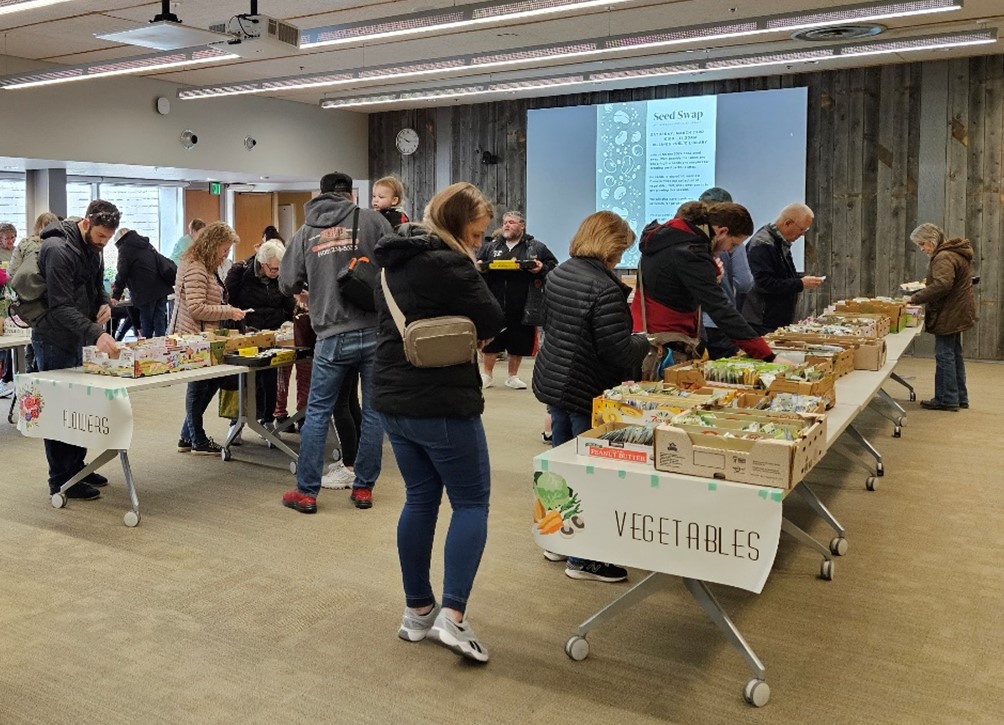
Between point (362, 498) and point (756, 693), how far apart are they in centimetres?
254

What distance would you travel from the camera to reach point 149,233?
576 inches

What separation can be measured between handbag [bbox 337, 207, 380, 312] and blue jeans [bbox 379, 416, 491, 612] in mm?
1580

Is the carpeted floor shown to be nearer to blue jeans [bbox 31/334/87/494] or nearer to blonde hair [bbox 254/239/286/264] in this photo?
blue jeans [bbox 31/334/87/494]

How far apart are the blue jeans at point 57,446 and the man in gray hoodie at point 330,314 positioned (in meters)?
1.17

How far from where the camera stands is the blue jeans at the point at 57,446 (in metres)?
5.12

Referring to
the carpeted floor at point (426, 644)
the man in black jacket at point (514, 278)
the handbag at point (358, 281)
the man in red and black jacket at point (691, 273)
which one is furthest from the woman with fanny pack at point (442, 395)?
the man in black jacket at point (514, 278)

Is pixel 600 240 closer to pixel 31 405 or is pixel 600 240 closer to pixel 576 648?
pixel 576 648

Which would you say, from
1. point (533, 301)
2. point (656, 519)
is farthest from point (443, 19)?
point (656, 519)

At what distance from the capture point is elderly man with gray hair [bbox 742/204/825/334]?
6.42 meters

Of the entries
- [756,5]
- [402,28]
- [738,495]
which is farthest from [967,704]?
[756,5]

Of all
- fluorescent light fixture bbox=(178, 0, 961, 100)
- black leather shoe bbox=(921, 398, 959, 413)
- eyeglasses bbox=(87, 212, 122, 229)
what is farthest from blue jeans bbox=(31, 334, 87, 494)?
black leather shoe bbox=(921, 398, 959, 413)

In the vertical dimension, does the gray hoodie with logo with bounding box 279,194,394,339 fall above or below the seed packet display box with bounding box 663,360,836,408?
above

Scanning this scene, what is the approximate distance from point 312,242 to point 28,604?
204 centimetres

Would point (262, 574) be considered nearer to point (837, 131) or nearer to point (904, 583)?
point (904, 583)
